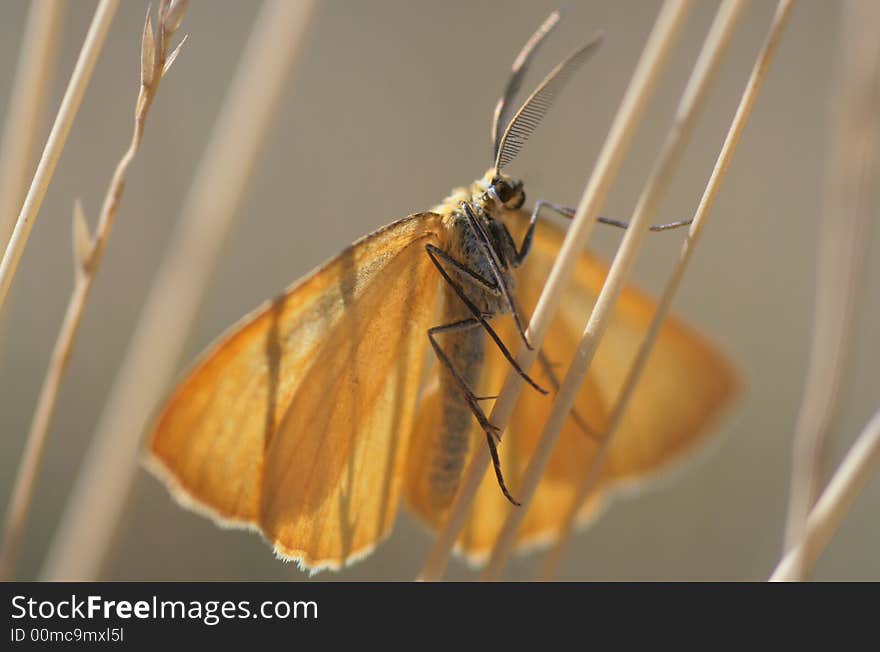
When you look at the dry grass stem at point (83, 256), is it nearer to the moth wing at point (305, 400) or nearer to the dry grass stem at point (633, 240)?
the moth wing at point (305, 400)

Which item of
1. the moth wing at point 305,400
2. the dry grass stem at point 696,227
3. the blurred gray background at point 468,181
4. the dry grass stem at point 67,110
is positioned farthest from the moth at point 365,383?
the blurred gray background at point 468,181

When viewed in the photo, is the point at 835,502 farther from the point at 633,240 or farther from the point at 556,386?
the point at 556,386

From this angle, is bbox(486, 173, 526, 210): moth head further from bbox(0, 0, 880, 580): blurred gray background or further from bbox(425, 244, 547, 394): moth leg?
bbox(0, 0, 880, 580): blurred gray background

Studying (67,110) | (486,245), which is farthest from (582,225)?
(67,110)
